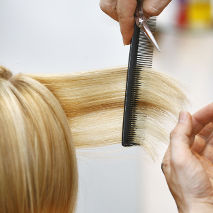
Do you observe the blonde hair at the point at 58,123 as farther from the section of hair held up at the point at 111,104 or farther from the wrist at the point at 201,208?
the wrist at the point at 201,208

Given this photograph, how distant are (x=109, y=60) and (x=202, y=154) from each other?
56 cm

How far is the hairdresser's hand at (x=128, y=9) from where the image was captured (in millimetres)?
900

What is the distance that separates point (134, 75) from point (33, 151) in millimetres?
334

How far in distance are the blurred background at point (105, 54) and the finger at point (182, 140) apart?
417mm

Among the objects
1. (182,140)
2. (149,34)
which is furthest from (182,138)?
(149,34)

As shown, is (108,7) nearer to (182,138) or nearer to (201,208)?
(182,138)

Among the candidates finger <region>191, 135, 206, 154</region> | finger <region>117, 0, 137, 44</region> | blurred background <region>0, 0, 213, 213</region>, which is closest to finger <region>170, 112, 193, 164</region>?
finger <region>191, 135, 206, 154</region>

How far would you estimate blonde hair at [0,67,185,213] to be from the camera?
861mm

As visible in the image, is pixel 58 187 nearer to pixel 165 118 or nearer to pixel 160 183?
pixel 165 118

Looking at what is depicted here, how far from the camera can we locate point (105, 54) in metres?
1.41

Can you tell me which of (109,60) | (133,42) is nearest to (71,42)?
(109,60)

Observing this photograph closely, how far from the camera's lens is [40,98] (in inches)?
37.0

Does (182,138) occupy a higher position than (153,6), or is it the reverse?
(153,6)

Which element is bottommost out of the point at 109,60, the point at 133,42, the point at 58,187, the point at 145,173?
the point at 145,173
